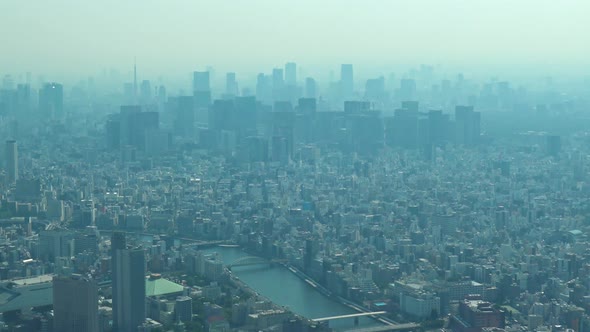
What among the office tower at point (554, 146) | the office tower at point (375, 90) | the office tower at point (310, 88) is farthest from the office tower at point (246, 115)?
the office tower at point (554, 146)

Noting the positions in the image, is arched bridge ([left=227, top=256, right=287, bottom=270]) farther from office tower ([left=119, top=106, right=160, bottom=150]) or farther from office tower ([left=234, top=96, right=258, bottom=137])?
office tower ([left=234, top=96, right=258, bottom=137])

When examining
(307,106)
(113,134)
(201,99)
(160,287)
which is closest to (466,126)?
(307,106)

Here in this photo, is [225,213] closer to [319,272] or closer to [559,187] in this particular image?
[319,272]

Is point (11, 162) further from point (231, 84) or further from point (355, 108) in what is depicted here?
point (231, 84)

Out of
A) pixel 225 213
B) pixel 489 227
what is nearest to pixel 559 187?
pixel 489 227

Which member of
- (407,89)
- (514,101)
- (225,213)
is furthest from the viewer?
(407,89)

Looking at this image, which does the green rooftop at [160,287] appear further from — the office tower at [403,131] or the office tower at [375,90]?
the office tower at [375,90]

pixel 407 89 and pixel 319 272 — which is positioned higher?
pixel 407 89
